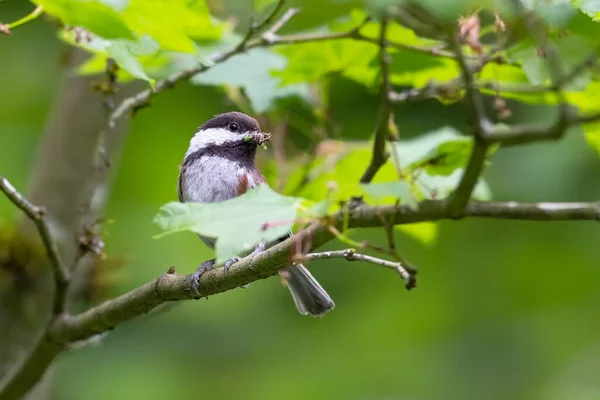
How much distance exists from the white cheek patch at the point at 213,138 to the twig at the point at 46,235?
932 mm

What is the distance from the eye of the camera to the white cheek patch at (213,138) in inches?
138

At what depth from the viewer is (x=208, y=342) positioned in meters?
5.69

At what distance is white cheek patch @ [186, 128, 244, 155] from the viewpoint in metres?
3.52

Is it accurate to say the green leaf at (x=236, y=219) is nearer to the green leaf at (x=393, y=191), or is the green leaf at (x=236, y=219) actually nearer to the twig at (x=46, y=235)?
the green leaf at (x=393, y=191)

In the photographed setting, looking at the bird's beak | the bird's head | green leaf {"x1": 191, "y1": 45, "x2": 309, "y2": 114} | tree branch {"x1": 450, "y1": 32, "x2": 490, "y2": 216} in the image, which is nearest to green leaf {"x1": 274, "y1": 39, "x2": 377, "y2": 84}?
green leaf {"x1": 191, "y1": 45, "x2": 309, "y2": 114}

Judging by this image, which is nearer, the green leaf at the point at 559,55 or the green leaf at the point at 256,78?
the green leaf at the point at 559,55

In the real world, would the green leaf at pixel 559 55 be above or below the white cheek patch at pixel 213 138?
above

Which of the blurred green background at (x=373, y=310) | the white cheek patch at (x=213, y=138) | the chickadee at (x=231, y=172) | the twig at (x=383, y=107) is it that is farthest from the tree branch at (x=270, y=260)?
the blurred green background at (x=373, y=310)

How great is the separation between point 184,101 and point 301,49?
278cm

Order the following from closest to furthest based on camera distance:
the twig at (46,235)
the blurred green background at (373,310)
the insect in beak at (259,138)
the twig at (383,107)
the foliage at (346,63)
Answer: the twig at (383,107)
the foliage at (346,63)
the twig at (46,235)
the insect in beak at (259,138)
the blurred green background at (373,310)

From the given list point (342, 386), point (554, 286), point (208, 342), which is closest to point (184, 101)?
point (208, 342)

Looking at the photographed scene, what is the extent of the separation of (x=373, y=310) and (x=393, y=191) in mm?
3780

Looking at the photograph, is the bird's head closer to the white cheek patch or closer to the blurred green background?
the white cheek patch

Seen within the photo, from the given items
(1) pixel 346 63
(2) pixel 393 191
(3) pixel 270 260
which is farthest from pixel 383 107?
(1) pixel 346 63
